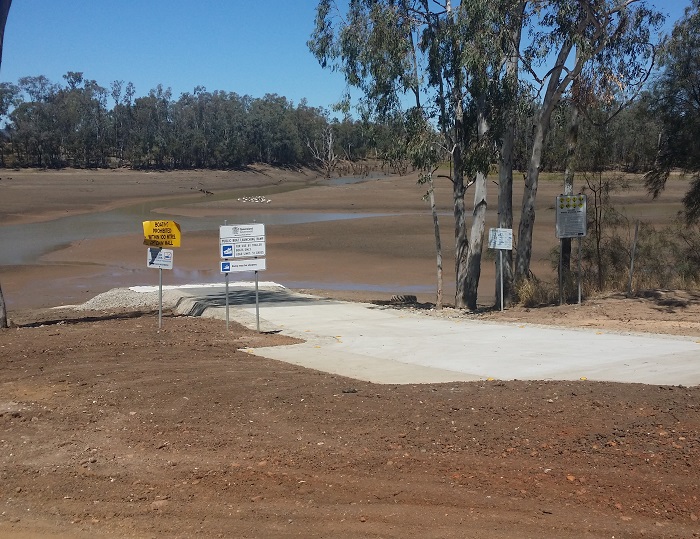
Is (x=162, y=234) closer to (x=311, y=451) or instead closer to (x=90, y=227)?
(x=311, y=451)

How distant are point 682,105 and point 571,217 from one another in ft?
25.0

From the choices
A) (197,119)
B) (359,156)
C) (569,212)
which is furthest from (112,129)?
(569,212)

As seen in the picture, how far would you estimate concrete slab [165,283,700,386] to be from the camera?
10.0 m

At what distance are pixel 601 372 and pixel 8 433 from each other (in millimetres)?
6693

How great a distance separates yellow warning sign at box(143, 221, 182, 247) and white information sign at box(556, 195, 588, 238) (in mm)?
7781

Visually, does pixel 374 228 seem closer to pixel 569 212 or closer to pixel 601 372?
pixel 569 212

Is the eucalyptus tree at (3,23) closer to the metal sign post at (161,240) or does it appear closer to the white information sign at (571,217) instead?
the metal sign post at (161,240)

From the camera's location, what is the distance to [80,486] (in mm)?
6516

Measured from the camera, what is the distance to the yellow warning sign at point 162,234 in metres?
14.0

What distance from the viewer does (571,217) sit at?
16.8 meters

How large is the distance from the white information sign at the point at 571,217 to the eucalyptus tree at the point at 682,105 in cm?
607

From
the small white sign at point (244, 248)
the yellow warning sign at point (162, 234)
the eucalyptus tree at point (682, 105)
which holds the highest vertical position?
the eucalyptus tree at point (682, 105)

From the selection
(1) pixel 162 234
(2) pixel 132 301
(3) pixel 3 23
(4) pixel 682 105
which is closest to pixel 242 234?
(1) pixel 162 234

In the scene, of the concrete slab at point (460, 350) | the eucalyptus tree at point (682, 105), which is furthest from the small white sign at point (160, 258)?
the eucalyptus tree at point (682, 105)
